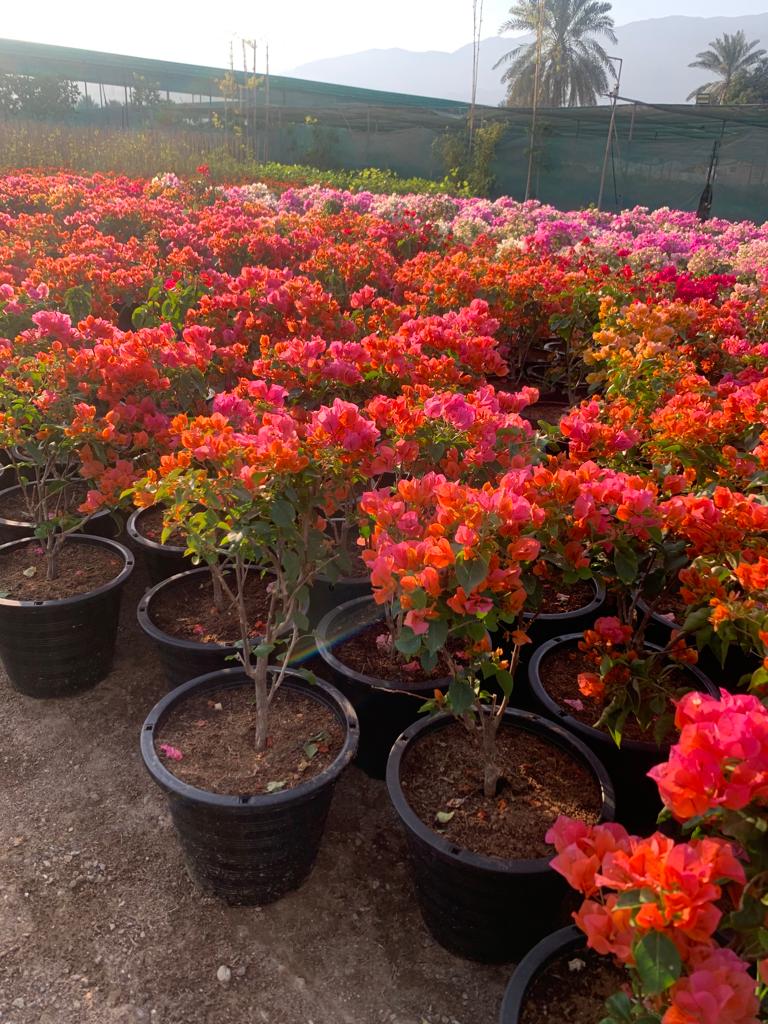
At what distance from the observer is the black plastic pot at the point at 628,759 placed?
2.07 meters

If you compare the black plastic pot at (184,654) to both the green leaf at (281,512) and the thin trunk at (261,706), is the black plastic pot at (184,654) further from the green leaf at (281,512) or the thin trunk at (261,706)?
the green leaf at (281,512)

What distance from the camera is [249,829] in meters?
1.84

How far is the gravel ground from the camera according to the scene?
1.73 meters

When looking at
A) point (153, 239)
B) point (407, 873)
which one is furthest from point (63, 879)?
point (153, 239)

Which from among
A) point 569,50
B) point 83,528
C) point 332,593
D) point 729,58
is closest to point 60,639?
point 83,528

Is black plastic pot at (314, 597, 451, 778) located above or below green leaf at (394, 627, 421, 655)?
below

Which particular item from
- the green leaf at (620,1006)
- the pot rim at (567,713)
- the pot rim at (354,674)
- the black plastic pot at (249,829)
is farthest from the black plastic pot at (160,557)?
the green leaf at (620,1006)

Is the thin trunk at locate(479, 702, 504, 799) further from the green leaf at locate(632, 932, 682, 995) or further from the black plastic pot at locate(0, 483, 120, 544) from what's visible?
the black plastic pot at locate(0, 483, 120, 544)

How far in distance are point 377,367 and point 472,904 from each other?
6.06ft

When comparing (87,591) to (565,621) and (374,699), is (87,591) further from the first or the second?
(565,621)

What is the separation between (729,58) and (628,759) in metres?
53.0

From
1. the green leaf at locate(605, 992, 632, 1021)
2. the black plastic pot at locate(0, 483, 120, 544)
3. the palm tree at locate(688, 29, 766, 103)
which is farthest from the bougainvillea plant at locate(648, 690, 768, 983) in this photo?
the palm tree at locate(688, 29, 766, 103)

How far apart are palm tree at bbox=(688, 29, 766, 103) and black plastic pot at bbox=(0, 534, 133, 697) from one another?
49842 mm

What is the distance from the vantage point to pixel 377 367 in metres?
2.80
